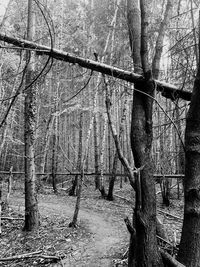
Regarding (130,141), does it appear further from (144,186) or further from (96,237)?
(96,237)

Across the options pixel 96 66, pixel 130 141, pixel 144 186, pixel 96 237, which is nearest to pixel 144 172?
pixel 144 186

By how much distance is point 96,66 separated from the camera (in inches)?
109

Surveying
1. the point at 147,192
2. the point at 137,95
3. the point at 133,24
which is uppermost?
the point at 133,24

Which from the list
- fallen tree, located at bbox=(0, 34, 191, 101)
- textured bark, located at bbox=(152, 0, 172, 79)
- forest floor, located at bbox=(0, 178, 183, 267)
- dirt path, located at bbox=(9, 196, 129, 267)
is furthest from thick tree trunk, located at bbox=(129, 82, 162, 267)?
dirt path, located at bbox=(9, 196, 129, 267)

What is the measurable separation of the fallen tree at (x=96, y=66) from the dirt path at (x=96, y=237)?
329cm

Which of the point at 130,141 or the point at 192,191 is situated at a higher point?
the point at 130,141

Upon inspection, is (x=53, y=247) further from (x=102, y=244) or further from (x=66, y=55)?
(x=66, y=55)

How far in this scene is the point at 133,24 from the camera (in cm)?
306

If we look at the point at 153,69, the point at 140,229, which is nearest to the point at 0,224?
the point at 140,229

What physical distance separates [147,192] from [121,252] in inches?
114

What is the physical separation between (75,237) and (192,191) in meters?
4.59

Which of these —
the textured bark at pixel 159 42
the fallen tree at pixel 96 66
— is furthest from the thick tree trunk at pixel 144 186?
the textured bark at pixel 159 42

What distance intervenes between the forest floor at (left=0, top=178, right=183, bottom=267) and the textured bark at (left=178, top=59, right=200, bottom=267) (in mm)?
1520

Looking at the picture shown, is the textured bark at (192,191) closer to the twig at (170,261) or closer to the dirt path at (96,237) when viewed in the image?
the twig at (170,261)
